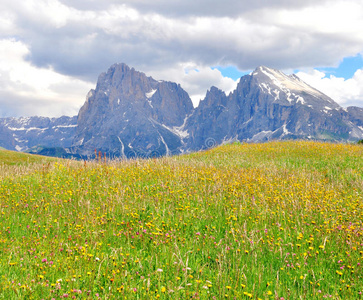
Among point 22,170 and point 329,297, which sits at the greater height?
point 22,170

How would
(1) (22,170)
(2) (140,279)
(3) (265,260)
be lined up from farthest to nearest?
(1) (22,170)
(3) (265,260)
(2) (140,279)

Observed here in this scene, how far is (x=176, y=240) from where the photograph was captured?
6.04 metres

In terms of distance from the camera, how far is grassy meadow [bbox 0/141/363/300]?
14.6 feet

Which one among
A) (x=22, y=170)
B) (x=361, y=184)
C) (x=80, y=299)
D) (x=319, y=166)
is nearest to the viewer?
(x=80, y=299)

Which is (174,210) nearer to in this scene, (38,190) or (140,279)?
(140,279)

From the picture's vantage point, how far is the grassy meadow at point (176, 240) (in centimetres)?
446

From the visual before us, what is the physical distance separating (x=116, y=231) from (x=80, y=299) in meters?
2.49

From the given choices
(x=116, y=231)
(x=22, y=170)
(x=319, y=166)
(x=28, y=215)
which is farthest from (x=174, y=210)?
(x=319, y=166)

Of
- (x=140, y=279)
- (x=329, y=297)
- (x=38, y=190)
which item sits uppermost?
(x=38, y=190)

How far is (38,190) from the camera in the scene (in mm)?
10141

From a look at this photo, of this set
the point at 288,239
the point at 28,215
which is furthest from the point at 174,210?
the point at 28,215

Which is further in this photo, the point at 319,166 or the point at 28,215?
the point at 319,166

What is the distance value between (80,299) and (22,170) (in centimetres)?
1144

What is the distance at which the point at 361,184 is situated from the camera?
1107 centimetres
